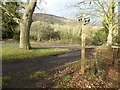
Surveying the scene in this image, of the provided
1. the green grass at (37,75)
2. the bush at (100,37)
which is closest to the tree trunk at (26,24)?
the green grass at (37,75)

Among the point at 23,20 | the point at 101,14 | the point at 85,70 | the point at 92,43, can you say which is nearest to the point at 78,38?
the point at 92,43

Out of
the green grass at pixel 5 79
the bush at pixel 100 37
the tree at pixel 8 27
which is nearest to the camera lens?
the green grass at pixel 5 79

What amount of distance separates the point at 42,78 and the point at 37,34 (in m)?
38.9

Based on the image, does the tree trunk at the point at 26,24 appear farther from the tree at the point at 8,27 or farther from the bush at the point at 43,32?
the bush at the point at 43,32

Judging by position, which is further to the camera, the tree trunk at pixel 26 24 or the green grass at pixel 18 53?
the tree trunk at pixel 26 24

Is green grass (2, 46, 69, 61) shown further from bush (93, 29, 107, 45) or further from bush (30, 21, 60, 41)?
bush (30, 21, 60, 41)

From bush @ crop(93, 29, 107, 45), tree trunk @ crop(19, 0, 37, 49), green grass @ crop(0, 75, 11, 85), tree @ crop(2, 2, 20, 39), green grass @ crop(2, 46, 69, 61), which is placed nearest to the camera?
green grass @ crop(0, 75, 11, 85)

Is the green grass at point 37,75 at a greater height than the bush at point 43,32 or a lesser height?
lesser

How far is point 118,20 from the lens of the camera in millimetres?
33875

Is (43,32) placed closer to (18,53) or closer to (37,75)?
(18,53)

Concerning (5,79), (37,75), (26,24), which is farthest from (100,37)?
(5,79)

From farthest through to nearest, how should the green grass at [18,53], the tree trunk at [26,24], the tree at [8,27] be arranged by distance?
the tree at [8,27], the tree trunk at [26,24], the green grass at [18,53]

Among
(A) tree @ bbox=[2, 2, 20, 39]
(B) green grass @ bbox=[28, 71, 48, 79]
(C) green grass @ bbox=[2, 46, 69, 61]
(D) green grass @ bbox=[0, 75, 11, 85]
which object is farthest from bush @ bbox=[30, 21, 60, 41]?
(D) green grass @ bbox=[0, 75, 11, 85]

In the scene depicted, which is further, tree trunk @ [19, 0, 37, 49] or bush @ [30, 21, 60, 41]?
bush @ [30, 21, 60, 41]
